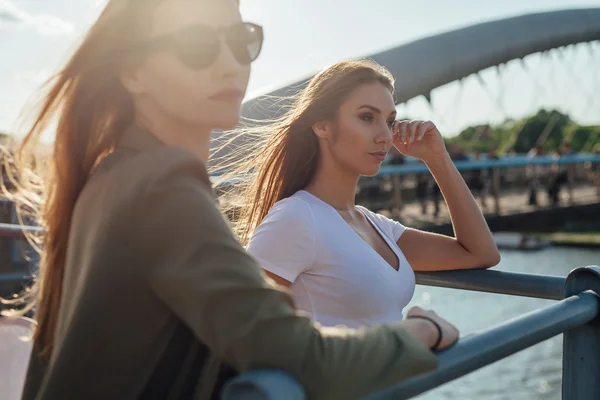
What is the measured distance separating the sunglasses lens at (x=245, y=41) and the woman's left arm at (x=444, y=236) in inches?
53.5

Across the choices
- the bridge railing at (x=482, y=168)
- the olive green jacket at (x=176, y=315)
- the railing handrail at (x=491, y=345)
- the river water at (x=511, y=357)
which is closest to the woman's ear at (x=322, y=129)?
the railing handrail at (x=491, y=345)

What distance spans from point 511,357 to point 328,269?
675 inches

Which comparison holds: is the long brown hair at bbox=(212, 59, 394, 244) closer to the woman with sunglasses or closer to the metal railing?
the metal railing

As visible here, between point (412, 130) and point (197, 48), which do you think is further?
point (412, 130)

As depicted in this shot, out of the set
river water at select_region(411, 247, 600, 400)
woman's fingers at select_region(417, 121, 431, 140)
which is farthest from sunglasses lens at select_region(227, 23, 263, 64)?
river water at select_region(411, 247, 600, 400)

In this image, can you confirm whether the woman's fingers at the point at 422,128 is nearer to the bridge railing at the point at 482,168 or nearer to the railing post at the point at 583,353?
the railing post at the point at 583,353

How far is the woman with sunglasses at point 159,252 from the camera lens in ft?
2.88

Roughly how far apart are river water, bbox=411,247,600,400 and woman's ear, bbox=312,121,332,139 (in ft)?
35.9

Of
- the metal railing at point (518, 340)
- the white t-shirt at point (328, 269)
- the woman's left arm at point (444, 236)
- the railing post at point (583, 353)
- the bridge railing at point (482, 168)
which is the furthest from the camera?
the bridge railing at point (482, 168)

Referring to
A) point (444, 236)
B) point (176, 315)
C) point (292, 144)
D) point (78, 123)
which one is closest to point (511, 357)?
point (444, 236)

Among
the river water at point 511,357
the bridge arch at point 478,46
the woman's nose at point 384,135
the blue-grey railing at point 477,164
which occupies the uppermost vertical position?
the bridge arch at point 478,46

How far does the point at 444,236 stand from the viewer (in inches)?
97.7

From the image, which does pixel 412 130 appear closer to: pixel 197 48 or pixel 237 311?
pixel 197 48

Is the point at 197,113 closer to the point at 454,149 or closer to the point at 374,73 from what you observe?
the point at 374,73
